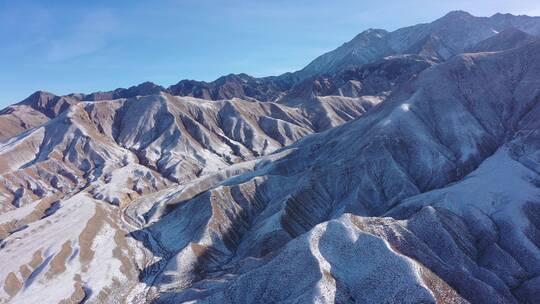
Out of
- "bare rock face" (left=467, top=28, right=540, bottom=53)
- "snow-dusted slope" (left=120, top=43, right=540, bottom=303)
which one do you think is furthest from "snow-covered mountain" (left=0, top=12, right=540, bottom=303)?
"bare rock face" (left=467, top=28, right=540, bottom=53)

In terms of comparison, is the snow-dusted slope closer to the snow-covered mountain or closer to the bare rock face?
the snow-covered mountain

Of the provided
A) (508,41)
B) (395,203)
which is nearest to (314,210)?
(395,203)

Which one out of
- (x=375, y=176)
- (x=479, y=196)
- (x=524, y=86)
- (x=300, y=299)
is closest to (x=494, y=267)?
(x=479, y=196)

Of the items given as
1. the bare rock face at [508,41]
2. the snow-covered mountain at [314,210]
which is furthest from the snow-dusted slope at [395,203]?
the bare rock face at [508,41]

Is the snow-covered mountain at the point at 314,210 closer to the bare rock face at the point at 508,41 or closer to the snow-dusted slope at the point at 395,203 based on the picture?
the snow-dusted slope at the point at 395,203

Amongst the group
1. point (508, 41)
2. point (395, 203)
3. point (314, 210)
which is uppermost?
point (508, 41)

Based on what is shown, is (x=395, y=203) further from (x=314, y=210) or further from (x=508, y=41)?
(x=508, y=41)

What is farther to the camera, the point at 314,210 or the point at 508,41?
the point at 508,41

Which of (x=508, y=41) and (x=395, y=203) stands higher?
(x=508, y=41)
